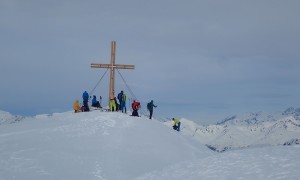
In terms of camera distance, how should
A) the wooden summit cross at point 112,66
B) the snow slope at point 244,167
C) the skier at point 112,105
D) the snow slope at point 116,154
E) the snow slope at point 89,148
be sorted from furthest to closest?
the wooden summit cross at point 112,66 < the skier at point 112,105 < the snow slope at point 89,148 < the snow slope at point 116,154 < the snow slope at point 244,167

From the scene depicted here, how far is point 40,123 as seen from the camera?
3262 cm

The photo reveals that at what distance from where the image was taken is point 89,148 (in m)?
25.0

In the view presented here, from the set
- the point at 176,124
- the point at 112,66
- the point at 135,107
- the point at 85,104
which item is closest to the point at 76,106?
the point at 85,104

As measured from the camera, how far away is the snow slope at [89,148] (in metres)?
21.3

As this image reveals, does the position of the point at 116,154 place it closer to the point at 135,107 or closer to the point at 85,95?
the point at 135,107

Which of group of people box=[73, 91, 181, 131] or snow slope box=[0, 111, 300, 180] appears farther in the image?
group of people box=[73, 91, 181, 131]

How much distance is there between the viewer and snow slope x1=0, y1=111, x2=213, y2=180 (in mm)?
21281

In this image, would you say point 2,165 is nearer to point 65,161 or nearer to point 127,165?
point 65,161

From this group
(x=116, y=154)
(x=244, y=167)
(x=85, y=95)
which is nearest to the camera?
(x=244, y=167)

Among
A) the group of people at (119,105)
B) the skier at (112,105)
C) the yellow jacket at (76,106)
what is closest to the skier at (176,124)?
the group of people at (119,105)

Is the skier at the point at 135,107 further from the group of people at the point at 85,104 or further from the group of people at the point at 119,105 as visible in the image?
the group of people at the point at 85,104

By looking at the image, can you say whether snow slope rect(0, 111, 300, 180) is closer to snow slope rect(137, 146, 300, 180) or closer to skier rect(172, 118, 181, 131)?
snow slope rect(137, 146, 300, 180)

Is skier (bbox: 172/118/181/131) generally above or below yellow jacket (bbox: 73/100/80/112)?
below

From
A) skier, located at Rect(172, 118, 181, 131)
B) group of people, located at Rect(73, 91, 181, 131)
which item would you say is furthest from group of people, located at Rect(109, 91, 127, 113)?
skier, located at Rect(172, 118, 181, 131)
